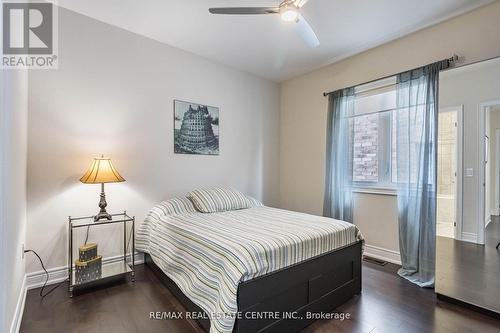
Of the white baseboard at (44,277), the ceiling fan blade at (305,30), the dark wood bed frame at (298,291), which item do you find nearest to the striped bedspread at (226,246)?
the dark wood bed frame at (298,291)

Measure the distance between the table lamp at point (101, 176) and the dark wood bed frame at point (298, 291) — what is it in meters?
0.97

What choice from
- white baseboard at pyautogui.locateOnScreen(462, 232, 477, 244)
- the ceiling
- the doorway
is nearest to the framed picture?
the ceiling

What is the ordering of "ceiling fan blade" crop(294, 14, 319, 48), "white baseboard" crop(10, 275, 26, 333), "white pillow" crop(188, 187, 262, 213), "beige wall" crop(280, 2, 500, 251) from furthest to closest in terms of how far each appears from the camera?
1. "white pillow" crop(188, 187, 262, 213)
2. "beige wall" crop(280, 2, 500, 251)
3. "ceiling fan blade" crop(294, 14, 319, 48)
4. "white baseboard" crop(10, 275, 26, 333)

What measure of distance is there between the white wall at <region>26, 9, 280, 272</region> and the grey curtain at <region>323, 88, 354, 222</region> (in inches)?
55.4

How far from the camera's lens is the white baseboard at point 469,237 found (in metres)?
2.12

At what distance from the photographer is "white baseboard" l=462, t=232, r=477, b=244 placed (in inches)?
83.7

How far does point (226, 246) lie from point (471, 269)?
2.21 m

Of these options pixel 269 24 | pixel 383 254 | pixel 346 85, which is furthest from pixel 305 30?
pixel 383 254

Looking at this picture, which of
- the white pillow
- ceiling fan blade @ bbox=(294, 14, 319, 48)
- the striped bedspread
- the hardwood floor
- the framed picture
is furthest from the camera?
the framed picture

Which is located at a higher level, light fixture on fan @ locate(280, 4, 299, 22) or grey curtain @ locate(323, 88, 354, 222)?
light fixture on fan @ locate(280, 4, 299, 22)

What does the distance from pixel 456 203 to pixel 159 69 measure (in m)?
3.55

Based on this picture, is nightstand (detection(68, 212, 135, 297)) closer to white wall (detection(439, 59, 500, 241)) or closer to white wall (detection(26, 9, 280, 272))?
white wall (detection(26, 9, 280, 272))

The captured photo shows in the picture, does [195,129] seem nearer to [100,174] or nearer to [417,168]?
[100,174]

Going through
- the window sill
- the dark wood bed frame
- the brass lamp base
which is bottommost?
the dark wood bed frame
